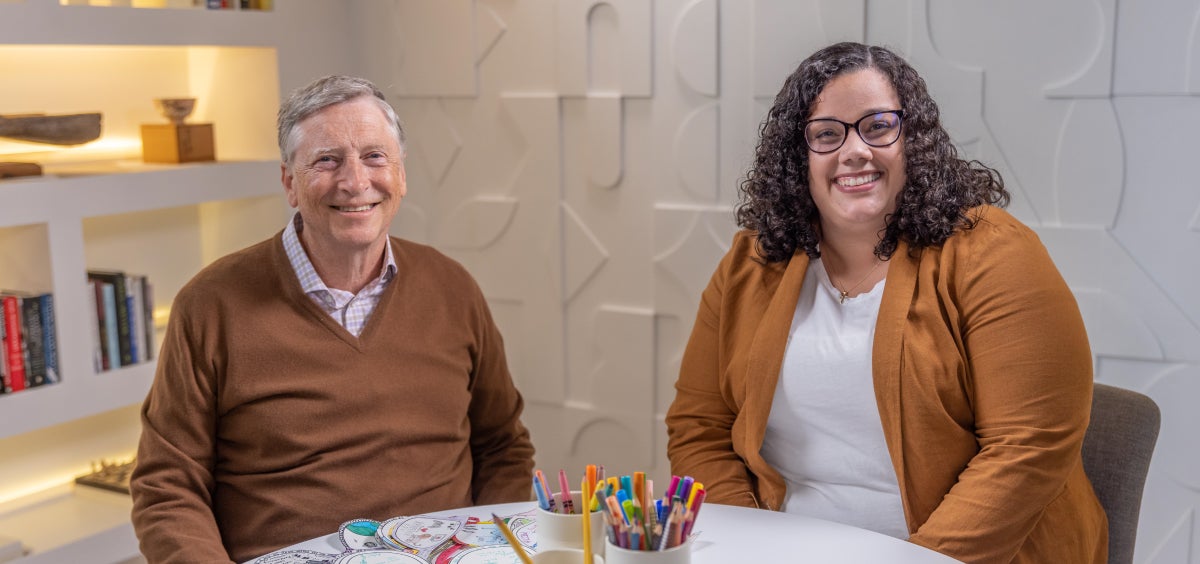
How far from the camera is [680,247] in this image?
9.62 feet

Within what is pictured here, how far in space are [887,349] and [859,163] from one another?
13.1 inches

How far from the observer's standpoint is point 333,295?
195 cm

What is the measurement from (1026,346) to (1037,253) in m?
0.17

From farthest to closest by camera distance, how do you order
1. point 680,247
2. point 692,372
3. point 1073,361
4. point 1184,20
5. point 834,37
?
point 680,247
point 834,37
point 1184,20
point 692,372
point 1073,361

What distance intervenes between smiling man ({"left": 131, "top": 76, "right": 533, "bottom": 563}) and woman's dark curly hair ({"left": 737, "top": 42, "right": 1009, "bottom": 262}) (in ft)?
2.10

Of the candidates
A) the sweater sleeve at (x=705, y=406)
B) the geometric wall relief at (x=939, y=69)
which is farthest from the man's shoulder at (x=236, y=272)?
the geometric wall relief at (x=939, y=69)

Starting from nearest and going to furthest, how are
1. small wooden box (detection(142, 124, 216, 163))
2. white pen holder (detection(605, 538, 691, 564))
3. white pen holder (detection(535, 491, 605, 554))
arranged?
white pen holder (detection(605, 538, 691, 564)) < white pen holder (detection(535, 491, 605, 554)) < small wooden box (detection(142, 124, 216, 163))

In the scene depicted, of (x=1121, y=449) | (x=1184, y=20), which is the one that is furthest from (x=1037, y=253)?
(x=1184, y=20)

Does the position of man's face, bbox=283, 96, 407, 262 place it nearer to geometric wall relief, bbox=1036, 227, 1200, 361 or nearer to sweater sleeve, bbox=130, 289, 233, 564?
sweater sleeve, bbox=130, 289, 233, 564

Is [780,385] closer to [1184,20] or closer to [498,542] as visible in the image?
[498,542]

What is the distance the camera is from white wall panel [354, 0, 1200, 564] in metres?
2.32

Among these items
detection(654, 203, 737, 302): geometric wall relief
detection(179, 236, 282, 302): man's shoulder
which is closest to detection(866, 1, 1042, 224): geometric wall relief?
detection(654, 203, 737, 302): geometric wall relief

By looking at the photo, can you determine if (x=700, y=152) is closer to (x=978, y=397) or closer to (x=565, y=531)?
(x=978, y=397)

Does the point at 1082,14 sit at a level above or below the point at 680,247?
above
